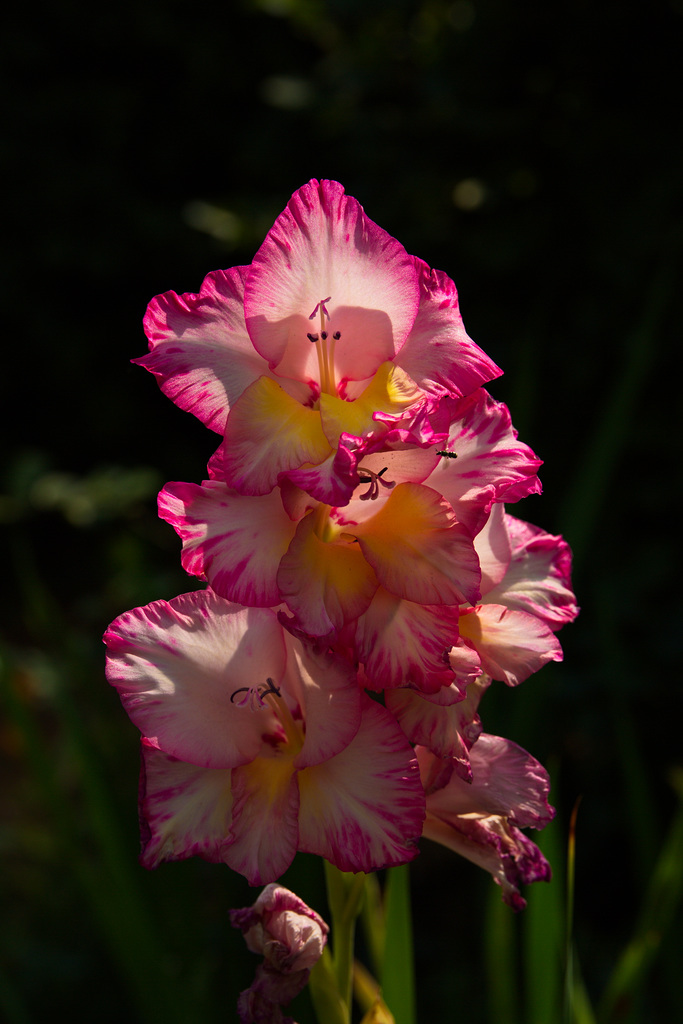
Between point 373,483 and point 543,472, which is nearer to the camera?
point 373,483

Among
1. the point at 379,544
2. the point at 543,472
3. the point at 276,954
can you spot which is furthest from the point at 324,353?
the point at 543,472

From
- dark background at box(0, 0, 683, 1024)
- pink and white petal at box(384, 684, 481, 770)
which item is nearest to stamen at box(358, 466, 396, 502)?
pink and white petal at box(384, 684, 481, 770)

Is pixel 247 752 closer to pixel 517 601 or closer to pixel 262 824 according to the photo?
pixel 262 824

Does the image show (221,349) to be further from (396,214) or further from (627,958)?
(396,214)

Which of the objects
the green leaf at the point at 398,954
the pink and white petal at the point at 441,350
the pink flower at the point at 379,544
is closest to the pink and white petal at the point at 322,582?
the pink flower at the point at 379,544

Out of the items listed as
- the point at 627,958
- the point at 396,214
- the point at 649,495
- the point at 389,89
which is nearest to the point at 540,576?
the point at 627,958

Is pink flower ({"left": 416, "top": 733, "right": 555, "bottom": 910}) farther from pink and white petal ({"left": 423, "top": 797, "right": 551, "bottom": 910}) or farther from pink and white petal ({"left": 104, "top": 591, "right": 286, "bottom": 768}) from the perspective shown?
pink and white petal ({"left": 104, "top": 591, "right": 286, "bottom": 768})

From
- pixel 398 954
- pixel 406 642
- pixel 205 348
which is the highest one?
pixel 205 348
